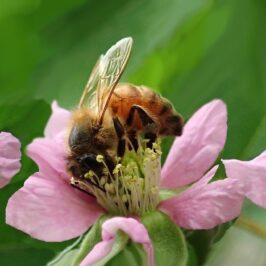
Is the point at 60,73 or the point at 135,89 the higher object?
the point at 135,89

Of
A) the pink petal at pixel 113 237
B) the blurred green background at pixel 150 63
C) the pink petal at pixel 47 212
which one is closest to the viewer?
the pink petal at pixel 113 237

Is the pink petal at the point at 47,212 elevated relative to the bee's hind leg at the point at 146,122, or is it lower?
lower

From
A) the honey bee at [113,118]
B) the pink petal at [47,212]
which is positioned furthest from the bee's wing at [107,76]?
the pink petal at [47,212]

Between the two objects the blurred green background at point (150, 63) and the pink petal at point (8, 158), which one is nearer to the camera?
the pink petal at point (8, 158)

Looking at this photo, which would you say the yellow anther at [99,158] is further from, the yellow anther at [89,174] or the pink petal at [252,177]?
the pink petal at [252,177]

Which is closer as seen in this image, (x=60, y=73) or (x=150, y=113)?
(x=150, y=113)

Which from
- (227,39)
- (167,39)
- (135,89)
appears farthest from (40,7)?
(135,89)

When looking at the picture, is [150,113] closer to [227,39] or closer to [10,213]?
[10,213]
